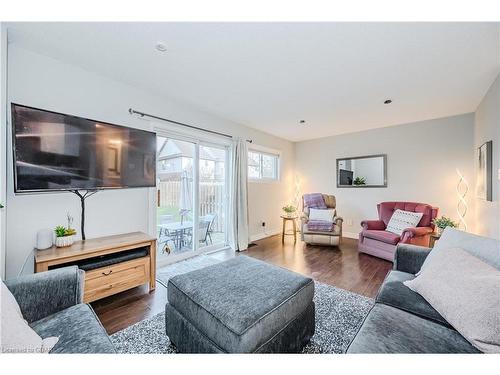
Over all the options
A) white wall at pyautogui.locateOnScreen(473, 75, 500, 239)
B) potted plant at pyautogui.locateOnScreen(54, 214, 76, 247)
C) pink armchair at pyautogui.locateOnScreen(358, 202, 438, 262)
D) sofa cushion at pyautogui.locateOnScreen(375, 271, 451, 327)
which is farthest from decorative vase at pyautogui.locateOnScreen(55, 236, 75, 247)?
white wall at pyautogui.locateOnScreen(473, 75, 500, 239)

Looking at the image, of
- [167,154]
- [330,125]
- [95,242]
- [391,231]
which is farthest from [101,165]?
[391,231]

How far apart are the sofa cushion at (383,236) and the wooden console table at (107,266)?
316 cm

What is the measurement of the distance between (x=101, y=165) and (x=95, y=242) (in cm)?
77

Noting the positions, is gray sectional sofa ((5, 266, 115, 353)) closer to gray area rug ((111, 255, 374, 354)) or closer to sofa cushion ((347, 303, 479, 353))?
gray area rug ((111, 255, 374, 354))

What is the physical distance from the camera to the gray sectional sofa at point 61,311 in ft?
3.12

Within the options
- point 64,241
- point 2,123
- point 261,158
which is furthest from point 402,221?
point 2,123

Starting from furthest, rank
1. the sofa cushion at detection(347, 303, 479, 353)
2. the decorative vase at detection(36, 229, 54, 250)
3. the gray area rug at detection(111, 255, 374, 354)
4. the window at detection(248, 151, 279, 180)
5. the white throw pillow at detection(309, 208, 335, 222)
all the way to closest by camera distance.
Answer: the window at detection(248, 151, 279, 180) → the white throw pillow at detection(309, 208, 335, 222) → the decorative vase at detection(36, 229, 54, 250) → the gray area rug at detection(111, 255, 374, 354) → the sofa cushion at detection(347, 303, 479, 353)

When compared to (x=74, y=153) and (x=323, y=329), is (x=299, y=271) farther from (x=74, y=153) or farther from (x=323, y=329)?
(x=74, y=153)

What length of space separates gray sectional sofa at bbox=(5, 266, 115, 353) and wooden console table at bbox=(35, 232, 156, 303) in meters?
0.54

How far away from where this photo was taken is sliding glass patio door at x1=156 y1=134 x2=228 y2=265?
121 inches

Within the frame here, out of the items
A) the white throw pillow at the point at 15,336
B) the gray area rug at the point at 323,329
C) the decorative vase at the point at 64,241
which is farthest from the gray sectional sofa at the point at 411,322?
the decorative vase at the point at 64,241

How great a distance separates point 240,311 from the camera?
1.11 meters

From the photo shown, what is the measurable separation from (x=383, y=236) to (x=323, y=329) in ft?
7.01

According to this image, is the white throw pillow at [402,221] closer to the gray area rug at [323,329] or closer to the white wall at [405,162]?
the white wall at [405,162]
